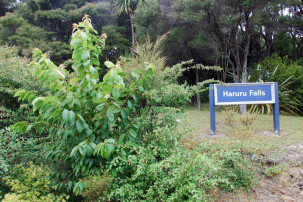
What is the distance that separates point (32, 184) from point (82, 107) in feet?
3.20

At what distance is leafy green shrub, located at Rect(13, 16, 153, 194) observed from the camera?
6.86 ft

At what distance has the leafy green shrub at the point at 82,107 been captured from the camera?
2090 mm

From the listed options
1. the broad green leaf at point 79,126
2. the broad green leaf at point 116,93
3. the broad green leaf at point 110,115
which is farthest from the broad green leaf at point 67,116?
the broad green leaf at point 116,93

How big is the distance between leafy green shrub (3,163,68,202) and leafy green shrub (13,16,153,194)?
16 cm

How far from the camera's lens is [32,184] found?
2264 millimetres

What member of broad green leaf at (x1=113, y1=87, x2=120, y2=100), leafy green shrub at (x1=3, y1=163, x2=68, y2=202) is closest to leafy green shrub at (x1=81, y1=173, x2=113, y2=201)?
leafy green shrub at (x1=3, y1=163, x2=68, y2=202)

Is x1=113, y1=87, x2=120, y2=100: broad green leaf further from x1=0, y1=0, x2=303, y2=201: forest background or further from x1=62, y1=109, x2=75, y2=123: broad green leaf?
x1=62, y1=109, x2=75, y2=123: broad green leaf

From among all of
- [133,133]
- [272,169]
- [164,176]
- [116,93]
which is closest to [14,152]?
[133,133]

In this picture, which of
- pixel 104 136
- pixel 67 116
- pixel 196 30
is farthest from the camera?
pixel 196 30

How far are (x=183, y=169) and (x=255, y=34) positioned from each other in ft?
62.5

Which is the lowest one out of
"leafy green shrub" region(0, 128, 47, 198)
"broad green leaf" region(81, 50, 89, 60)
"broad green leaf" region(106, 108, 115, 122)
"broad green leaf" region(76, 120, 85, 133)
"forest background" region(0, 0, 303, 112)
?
"leafy green shrub" region(0, 128, 47, 198)

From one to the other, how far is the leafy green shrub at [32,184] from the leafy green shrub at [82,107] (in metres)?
0.16

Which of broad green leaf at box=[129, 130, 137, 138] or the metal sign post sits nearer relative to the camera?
broad green leaf at box=[129, 130, 137, 138]

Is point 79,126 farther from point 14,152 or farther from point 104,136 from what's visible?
point 14,152
